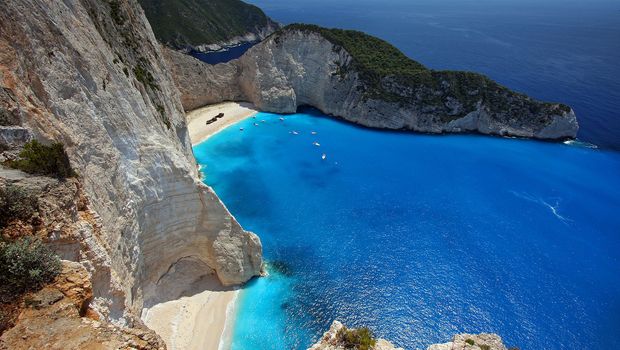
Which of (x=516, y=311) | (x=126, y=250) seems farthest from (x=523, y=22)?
(x=126, y=250)

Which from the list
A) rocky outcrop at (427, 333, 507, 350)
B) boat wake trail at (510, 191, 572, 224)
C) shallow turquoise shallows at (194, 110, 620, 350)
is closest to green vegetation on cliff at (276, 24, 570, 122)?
shallow turquoise shallows at (194, 110, 620, 350)

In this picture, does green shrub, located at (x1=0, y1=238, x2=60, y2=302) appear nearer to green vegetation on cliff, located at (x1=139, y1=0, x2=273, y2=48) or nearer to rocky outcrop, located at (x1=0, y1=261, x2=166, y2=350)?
rocky outcrop, located at (x1=0, y1=261, x2=166, y2=350)

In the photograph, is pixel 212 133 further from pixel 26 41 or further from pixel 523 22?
pixel 523 22

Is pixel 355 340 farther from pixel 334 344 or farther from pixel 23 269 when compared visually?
pixel 23 269

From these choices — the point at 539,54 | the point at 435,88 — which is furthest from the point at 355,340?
the point at 539,54

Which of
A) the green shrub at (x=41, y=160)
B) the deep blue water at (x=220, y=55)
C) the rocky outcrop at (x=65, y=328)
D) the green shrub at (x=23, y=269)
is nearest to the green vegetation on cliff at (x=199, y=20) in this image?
the deep blue water at (x=220, y=55)
